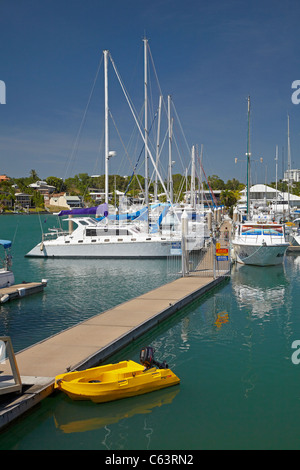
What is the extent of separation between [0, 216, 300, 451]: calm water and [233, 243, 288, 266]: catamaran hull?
704cm

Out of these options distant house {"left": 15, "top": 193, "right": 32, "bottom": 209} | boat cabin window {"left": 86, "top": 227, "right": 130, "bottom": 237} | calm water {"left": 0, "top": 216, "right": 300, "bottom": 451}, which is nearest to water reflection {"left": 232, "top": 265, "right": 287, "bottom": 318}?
calm water {"left": 0, "top": 216, "right": 300, "bottom": 451}

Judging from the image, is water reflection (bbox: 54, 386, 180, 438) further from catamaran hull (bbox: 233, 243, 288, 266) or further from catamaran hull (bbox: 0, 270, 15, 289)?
catamaran hull (bbox: 233, 243, 288, 266)

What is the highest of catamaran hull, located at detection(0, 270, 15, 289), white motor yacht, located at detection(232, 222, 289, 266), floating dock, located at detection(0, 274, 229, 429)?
white motor yacht, located at detection(232, 222, 289, 266)

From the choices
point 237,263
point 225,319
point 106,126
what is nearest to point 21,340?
point 225,319

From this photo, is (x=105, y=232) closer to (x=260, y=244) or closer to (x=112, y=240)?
(x=112, y=240)

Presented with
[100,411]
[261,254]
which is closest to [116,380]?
[100,411]

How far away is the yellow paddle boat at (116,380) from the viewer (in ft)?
34.8

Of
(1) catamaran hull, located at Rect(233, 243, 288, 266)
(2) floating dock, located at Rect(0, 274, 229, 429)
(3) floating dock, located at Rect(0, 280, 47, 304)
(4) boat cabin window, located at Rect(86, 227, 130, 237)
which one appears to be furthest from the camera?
(4) boat cabin window, located at Rect(86, 227, 130, 237)

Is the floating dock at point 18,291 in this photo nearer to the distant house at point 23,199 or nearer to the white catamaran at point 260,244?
the white catamaran at point 260,244

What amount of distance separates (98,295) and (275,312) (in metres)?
9.17

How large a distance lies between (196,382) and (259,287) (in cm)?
1498

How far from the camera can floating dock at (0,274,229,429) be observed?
1019 centimetres

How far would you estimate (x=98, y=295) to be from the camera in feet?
79.5

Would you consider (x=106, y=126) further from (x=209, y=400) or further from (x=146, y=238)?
(x=209, y=400)
